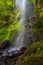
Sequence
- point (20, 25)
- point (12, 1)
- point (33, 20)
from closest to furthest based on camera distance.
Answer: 1. point (33, 20)
2. point (20, 25)
3. point (12, 1)

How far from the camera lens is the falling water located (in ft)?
44.2

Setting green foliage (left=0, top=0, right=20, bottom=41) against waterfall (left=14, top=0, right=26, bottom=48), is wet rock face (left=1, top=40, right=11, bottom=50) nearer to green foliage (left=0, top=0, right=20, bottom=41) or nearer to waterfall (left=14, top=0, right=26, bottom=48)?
green foliage (left=0, top=0, right=20, bottom=41)

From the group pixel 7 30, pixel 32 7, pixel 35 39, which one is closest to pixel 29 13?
pixel 32 7

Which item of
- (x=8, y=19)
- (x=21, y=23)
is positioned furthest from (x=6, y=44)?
(x=8, y=19)

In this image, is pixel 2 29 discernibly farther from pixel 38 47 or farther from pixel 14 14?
pixel 38 47

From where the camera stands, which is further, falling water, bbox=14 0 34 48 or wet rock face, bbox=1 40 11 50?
falling water, bbox=14 0 34 48

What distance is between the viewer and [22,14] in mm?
16609

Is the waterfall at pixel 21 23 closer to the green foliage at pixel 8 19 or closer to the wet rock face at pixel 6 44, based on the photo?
the green foliage at pixel 8 19

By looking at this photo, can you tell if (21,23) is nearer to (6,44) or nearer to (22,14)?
(22,14)

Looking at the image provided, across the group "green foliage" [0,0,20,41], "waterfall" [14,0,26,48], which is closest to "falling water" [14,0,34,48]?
"waterfall" [14,0,26,48]

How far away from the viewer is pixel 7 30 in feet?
45.0

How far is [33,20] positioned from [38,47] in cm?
588

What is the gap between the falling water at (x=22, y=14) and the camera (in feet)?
44.2

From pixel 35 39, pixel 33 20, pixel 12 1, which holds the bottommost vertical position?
pixel 35 39
